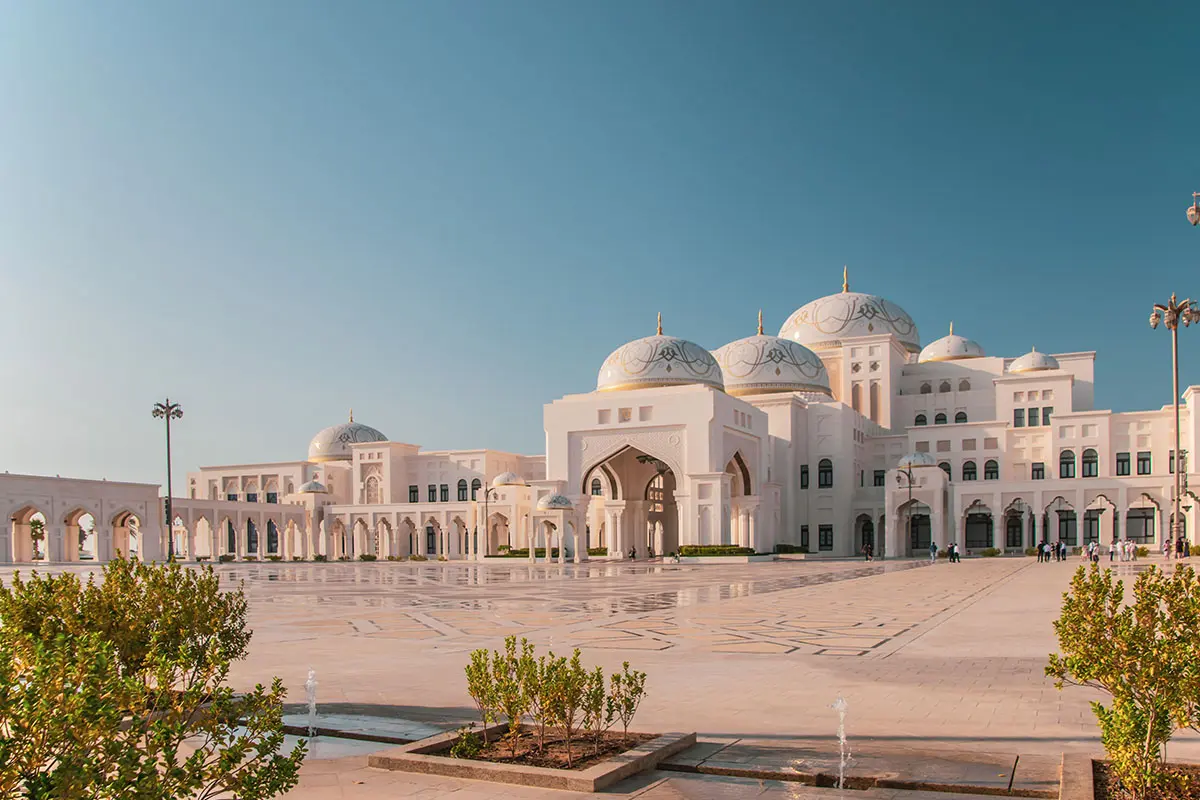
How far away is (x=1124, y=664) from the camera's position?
17.0 feet

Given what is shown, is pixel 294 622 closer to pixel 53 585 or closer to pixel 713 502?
pixel 53 585

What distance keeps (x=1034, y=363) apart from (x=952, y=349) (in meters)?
7.13

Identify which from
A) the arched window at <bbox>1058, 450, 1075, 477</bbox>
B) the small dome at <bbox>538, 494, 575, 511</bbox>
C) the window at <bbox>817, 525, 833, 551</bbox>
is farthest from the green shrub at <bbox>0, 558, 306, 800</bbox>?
the arched window at <bbox>1058, 450, 1075, 477</bbox>

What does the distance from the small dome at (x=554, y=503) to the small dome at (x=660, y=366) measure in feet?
23.6

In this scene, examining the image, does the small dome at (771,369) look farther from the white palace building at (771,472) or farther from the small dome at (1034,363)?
the small dome at (1034,363)

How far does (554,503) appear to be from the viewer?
43281 mm

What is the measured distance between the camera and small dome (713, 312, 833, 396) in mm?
53594

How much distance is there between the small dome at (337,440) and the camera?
227 feet

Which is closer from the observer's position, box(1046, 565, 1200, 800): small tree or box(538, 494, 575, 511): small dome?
box(1046, 565, 1200, 800): small tree

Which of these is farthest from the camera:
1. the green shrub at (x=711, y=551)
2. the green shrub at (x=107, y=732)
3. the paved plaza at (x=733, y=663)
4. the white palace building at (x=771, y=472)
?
the white palace building at (x=771, y=472)

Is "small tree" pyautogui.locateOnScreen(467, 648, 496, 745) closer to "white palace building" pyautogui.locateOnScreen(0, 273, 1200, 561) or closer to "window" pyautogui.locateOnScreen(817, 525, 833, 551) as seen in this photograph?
"white palace building" pyautogui.locateOnScreen(0, 273, 1200, 561)

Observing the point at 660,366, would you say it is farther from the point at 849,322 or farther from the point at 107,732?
the point at 107,732

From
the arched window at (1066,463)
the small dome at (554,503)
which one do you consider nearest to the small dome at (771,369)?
the arched window at (1066,463)

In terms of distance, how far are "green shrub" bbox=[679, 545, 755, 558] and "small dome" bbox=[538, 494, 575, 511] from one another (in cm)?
512
